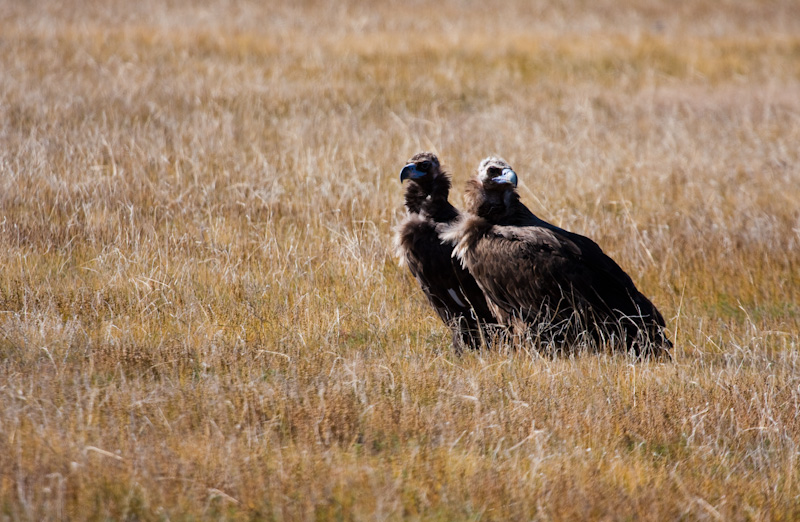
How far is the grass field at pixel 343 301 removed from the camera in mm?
3808

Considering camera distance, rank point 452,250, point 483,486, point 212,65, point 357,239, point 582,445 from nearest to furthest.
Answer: point 483,486 < point 582,445 < point 452,250 < point 357,239 < point 212,65

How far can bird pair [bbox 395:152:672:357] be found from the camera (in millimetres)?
5773

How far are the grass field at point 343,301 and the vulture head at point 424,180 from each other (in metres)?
0.73

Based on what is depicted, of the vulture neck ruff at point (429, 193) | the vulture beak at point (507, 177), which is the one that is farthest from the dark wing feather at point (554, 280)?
the vulture neck ruff at point (429, 193)

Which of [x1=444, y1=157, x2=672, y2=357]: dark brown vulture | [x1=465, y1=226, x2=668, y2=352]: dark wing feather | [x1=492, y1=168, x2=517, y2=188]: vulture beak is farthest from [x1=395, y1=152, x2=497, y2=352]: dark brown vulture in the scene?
[x1=492, y1=168, x2=517, y2=188]: vulture beak

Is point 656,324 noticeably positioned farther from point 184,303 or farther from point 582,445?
point 184,303

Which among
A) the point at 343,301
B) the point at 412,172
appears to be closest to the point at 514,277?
the point at 412,172

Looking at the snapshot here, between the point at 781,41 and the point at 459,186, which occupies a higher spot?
the point at 781,41

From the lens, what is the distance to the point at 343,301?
6465 mm

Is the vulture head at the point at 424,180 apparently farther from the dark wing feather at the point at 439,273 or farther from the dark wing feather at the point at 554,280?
the dark wing feather at the point at 554,280

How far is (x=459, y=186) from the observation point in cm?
965

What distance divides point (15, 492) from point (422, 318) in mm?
3485

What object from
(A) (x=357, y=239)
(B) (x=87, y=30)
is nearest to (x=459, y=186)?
(A) (x=357, y=239)

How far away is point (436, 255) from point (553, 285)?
2.80 feet
